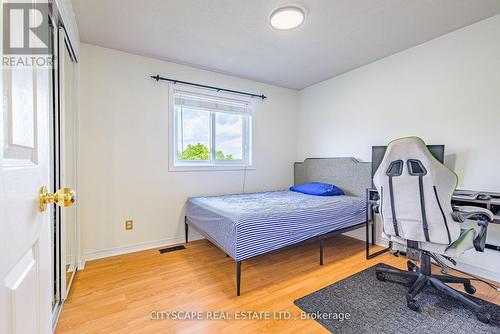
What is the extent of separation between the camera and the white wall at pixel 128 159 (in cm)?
249

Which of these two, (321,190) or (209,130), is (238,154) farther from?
(321,190)

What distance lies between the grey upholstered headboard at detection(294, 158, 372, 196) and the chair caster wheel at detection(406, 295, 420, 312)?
5.00 ft

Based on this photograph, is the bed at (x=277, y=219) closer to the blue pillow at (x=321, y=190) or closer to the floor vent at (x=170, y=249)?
the blue pillow at (x=321, y=190)

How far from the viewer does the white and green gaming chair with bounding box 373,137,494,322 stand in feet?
5.24

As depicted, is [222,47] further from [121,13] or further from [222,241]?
[222,241]

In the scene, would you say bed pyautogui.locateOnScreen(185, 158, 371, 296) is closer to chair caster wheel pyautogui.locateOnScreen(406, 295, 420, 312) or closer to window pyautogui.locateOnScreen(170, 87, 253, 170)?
window pyautogui.locateOnScreen(170, 87, 253, 170)

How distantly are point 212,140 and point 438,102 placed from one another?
272cm

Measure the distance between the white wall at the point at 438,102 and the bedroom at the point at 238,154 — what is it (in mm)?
14

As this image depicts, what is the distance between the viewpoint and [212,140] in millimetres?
3346

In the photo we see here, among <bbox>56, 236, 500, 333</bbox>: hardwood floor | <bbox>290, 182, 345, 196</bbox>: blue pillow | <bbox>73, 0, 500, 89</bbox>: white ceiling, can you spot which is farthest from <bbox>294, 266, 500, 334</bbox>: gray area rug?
<bbox>73, 0, 500, 89</bbox>: white ceiling

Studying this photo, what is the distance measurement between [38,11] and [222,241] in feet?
5.91

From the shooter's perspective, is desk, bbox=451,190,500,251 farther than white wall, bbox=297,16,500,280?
No

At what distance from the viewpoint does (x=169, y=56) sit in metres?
2.78

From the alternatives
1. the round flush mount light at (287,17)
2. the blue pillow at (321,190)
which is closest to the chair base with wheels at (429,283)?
the blue pillow at (321,190)
